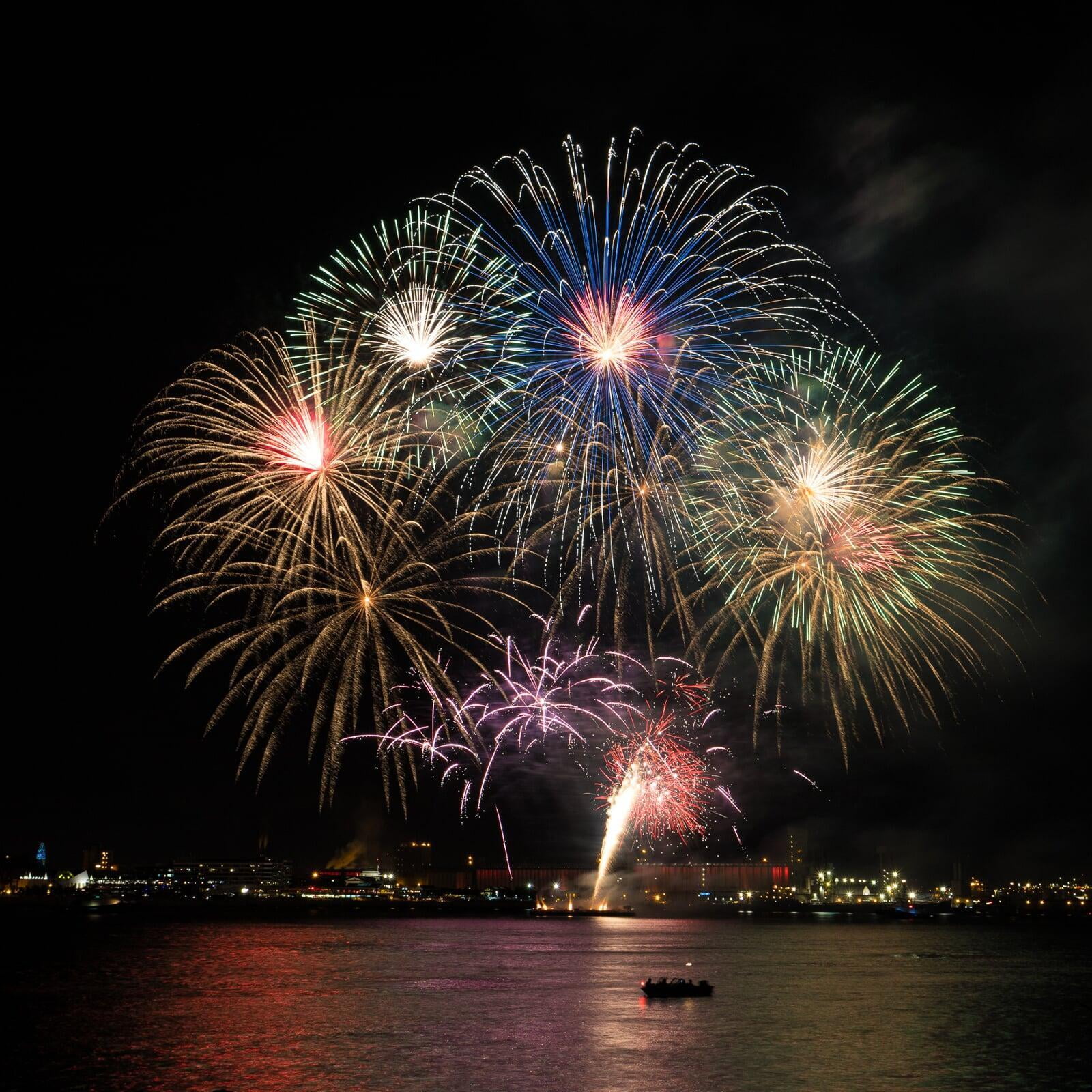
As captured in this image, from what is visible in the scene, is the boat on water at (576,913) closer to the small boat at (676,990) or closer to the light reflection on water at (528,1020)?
the light reflection on water at (528,1020)

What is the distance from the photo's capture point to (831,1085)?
30.3 metres

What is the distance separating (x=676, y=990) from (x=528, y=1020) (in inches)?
443

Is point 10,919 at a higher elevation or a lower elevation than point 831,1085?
higher

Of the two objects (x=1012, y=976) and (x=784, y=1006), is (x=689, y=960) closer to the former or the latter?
(x=1012, y=976)

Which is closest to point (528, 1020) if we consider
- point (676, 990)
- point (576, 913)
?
point (676, 990)

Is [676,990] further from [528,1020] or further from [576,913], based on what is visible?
[576,913]

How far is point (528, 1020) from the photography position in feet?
139

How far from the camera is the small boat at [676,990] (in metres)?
51.2

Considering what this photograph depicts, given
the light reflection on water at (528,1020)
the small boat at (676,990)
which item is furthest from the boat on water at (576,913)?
the small boat at (676,990)

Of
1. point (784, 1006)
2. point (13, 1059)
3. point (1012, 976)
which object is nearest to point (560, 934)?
point (1012, 976)

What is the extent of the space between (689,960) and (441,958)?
613 inches

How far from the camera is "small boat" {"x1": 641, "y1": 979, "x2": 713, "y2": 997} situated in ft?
168

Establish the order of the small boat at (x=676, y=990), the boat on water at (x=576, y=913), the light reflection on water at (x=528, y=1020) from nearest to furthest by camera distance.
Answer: the light reflection on water at (x=528, y=1020) < the small boat at (x=676, y=990) < the boat on water at (x=576, y=913)

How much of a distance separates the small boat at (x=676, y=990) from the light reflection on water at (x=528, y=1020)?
30.7 inches
